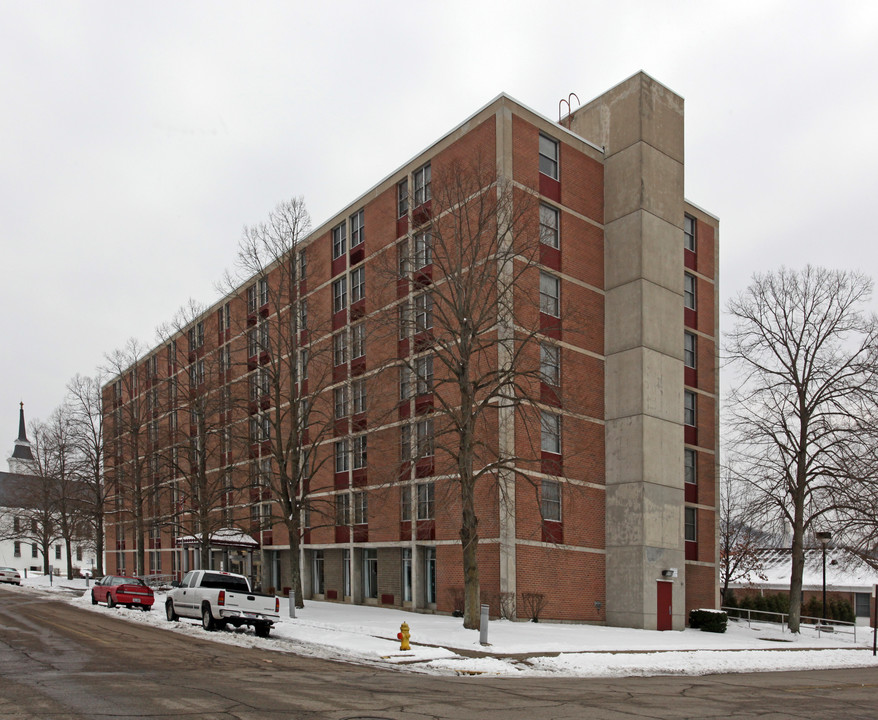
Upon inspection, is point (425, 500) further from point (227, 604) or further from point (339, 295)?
point (227, 604)

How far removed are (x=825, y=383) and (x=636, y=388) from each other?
25.0 ft

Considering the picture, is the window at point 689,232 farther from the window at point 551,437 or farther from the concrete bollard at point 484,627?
the concrete bollard at point 484,627

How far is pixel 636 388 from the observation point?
119 feet

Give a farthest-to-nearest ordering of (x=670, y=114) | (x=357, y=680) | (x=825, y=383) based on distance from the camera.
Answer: (x=670, y=114)
(x=825, y=383)
(x=357, y=680)

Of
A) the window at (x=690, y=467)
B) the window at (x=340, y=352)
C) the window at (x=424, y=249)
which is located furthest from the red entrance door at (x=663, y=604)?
the window at (x=340, y=352)

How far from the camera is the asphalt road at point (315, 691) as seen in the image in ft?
38.3

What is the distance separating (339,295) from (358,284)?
87.0 inches

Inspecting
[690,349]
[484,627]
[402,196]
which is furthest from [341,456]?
[484,627]

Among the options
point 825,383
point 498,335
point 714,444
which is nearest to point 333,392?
point 498,335

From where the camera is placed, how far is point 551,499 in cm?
3488

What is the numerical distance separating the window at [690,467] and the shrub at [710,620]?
717 cm

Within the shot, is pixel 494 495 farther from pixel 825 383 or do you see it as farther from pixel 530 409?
pixel 825 383

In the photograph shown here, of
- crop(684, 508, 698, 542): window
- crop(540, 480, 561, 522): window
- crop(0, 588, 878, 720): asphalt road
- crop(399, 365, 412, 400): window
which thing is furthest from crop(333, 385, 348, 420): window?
crop(0, 588, 878, 720): asphalt road

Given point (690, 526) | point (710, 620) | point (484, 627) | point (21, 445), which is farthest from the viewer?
point (21, 445)
